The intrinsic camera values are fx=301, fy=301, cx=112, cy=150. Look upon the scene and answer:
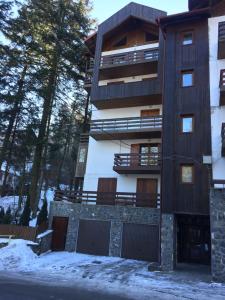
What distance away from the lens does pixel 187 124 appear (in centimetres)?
1853

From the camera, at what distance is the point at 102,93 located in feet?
79.2

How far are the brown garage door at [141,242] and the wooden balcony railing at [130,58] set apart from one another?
1273cm

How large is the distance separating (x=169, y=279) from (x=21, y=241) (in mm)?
9169

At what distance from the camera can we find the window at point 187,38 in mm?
20109

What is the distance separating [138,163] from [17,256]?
32.4ft

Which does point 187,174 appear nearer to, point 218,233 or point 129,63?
point 218,233

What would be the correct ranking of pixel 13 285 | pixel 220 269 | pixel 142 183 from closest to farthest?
pixel 13 285, pixel 220 269, pixel 142 183

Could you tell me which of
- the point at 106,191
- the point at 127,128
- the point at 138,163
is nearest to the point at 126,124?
the point at 127,128

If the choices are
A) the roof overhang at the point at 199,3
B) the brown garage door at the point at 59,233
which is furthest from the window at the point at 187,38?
the brown garage door at the point at 59,233

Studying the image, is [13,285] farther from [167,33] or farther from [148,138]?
[167,33]

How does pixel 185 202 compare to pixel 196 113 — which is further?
pixel 196 113

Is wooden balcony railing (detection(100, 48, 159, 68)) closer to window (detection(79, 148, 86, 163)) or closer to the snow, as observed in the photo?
window (detection(79, 148, 86, 163))

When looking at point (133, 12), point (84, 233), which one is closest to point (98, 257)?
point (84, 233)

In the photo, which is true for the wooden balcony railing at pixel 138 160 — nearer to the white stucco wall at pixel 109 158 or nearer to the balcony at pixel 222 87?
the white stucco wall at pixel 109 158
